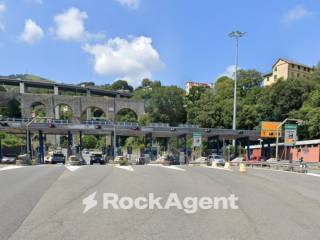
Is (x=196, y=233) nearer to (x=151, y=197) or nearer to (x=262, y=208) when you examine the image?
(x=262, y=208)

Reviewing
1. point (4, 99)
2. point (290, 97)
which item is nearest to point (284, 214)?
point (290, 97)

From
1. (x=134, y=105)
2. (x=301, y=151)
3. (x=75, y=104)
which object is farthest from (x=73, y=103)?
(x=301, y=151)

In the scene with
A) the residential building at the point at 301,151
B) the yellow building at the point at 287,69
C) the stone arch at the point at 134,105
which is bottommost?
the residential building at the point at 301,151

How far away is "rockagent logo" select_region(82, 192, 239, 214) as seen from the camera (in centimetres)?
1174

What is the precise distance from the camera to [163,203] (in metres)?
12.5

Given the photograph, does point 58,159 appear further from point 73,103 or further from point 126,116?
point 126,116

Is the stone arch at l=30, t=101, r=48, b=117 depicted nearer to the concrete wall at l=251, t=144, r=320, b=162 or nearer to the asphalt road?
the concrete wall at l=251, t=144, r=320, b=162

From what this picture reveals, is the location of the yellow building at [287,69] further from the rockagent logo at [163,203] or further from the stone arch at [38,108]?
the rockagent logo at [163,203]

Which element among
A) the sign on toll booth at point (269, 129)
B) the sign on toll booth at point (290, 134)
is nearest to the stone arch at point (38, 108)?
the sign on toll booth at point (269, 129)

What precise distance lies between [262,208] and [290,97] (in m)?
89.8

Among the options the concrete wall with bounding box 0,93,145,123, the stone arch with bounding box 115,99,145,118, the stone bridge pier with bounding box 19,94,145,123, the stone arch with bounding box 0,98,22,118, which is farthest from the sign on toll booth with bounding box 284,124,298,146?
the stone arch with bounding box 0,98,22,118

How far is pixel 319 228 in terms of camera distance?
9.27 meters

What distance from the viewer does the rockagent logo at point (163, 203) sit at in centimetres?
1174

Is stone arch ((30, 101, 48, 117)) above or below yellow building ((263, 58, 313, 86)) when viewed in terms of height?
below
